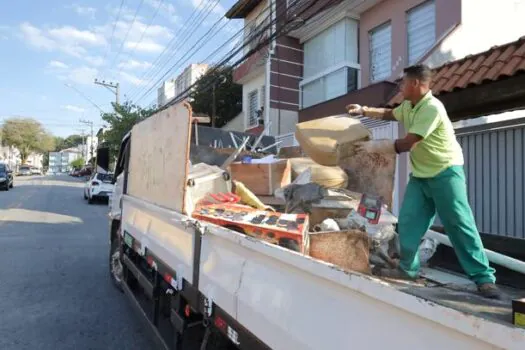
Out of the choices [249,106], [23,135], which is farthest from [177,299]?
[23,135]

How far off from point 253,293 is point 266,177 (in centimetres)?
211

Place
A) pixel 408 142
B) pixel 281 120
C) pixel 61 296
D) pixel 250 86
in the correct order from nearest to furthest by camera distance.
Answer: pixel 408 142 < pixel 61 296 < pixel 281 120 < pixel 250 86

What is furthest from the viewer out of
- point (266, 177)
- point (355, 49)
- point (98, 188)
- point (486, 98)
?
point (98, 188)

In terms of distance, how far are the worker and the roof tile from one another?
3.27 m

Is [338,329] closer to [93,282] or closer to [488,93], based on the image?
[488,93]

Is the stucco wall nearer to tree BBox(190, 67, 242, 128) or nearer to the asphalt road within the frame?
the asphalt road

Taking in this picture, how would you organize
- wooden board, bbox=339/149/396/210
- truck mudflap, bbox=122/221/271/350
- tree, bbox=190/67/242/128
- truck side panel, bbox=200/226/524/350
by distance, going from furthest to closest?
tree, bbox=190/67/242/128 < wooden board, bbox=339/149/396/210 < truck mudflap, bbox=122/221/271/350 < truck side panel, bbox=200/226/524/350

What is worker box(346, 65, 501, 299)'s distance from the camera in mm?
2715

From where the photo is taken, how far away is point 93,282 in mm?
6855

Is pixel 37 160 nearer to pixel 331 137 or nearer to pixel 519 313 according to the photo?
pixel 331 137

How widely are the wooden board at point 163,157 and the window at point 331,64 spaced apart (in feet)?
29.0

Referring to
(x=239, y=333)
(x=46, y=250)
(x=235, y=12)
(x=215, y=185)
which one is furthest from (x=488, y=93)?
(x=235, y=12)

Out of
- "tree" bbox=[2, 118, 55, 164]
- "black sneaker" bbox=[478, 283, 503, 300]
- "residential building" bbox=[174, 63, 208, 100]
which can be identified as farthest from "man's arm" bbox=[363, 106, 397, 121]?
"tree" bbox=[2, 118, 55, 164]

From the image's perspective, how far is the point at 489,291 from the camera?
2.46m
